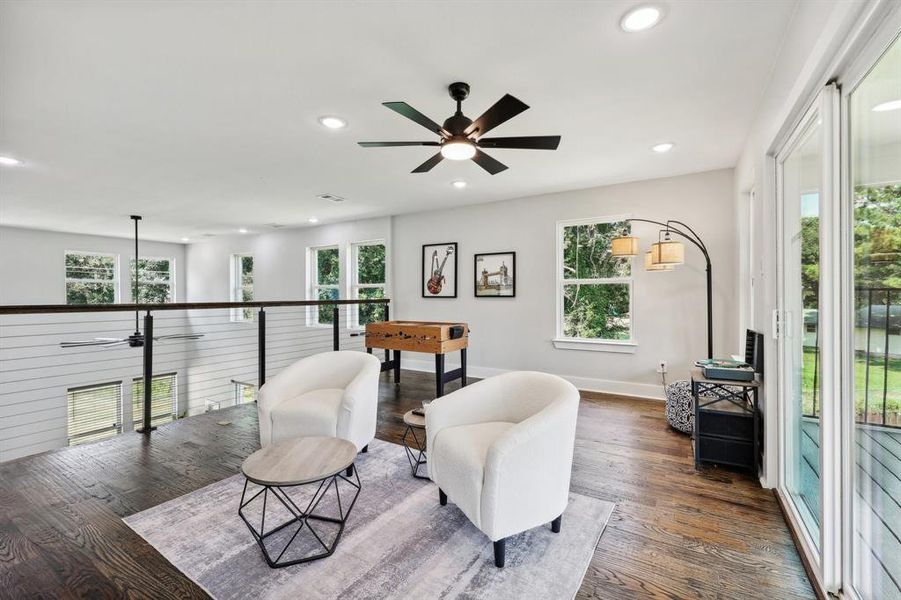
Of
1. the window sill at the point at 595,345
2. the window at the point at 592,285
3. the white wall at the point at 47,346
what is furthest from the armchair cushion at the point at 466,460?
the white wall at the point at 47,346

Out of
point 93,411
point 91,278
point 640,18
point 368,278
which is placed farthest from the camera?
point 91,278

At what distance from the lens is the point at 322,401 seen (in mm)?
2799

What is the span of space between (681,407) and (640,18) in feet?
9.57

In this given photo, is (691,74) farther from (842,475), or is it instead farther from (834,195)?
(842,475)

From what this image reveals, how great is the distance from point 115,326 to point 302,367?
7021mm

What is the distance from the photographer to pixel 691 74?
2.36 metres

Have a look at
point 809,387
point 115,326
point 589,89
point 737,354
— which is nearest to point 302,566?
point 809,387

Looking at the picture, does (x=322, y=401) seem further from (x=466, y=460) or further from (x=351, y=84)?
(x=351, y=84)

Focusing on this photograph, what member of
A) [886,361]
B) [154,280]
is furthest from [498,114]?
[154,280]

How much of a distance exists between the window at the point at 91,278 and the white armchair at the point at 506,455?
8.83m

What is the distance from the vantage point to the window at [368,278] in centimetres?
671

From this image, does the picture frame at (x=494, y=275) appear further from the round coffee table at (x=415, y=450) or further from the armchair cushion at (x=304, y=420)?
the armchair cushion at (x=304, y=420)

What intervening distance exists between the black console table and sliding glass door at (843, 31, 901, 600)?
1.24 meters

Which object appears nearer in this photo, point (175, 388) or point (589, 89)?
point (589, 89)
